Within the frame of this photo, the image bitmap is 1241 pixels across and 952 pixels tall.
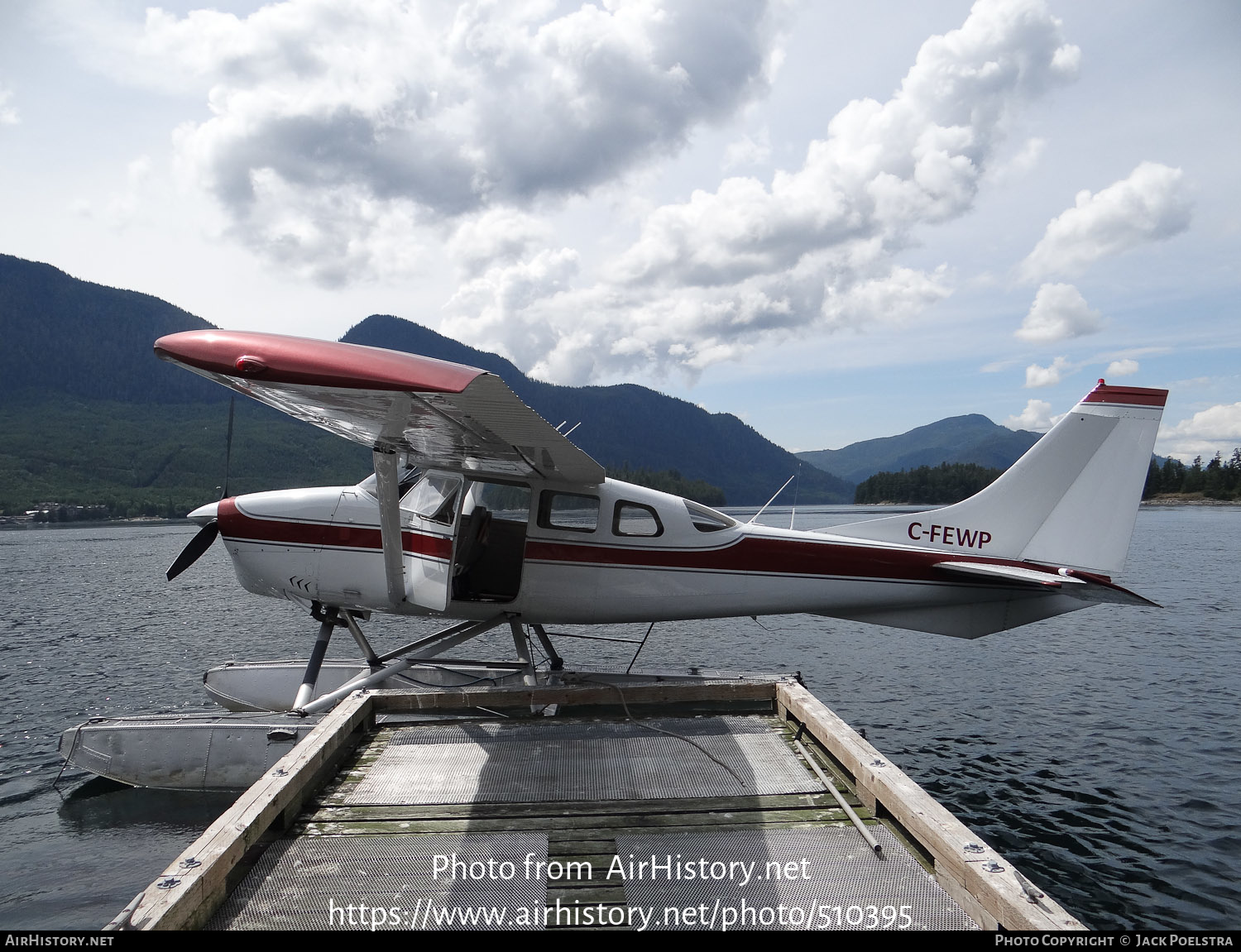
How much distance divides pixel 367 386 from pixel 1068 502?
6.70m

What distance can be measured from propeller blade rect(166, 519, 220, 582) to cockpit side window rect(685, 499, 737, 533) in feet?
14.9

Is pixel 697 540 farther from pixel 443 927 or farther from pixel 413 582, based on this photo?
pixel 443 927

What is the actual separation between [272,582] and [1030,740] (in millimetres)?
8294

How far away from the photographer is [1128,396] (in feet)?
24.1

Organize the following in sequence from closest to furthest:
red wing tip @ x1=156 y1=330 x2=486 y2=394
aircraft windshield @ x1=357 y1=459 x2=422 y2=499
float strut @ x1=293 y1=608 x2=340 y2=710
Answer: red wing tip @ x1=156 y1=330 x2=486 y2=394
float strut @ x1=293 y1=608 x2=340 y2=710
aircraft windshield @ x1=357 y1=459 x2=422 y2=499

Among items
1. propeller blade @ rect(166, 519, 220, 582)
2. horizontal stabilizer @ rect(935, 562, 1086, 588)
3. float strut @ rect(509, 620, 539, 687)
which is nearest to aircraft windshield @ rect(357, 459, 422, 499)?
propeller blade @ rect(166, 519, 220, 582)

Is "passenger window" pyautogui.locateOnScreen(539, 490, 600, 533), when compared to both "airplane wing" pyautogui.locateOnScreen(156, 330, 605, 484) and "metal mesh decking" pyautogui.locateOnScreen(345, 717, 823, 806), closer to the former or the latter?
"airplane wing" pyautogui.locateOnScreen(156, 330, 605, 484)

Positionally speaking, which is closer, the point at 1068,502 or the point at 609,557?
the point at 609,557

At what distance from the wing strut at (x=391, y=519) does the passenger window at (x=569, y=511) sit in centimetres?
133

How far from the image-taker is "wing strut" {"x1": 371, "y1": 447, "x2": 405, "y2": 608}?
589cm

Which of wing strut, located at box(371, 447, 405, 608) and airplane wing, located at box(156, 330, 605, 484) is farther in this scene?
wing strut, located at box(371, 447, 405, 608)

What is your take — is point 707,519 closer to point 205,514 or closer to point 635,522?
point 635,522

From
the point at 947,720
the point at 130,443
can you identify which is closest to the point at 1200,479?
the point at 947,720

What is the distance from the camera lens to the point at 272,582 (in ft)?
23.7
